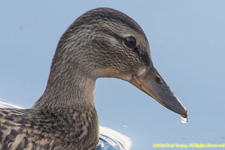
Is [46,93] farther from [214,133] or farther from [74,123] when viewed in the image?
[214,133]

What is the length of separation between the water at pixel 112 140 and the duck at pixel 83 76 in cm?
38

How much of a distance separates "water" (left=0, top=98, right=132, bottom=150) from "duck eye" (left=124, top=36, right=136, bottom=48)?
1.13 metres

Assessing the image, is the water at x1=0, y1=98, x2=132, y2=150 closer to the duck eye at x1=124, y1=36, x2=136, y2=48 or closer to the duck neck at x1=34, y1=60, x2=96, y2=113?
the duck neck at x1=34, y1=60, x2=96, y2=113

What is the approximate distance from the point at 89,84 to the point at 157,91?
61cm

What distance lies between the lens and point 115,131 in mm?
5801

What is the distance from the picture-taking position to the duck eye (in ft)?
16.0

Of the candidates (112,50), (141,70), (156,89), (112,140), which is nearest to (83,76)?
(112,50)

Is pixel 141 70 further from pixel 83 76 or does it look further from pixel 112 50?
pixel 83 76

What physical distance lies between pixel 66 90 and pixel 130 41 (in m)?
0.73

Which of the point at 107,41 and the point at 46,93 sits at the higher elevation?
the point at 107,41

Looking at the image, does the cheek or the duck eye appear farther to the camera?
the cheek

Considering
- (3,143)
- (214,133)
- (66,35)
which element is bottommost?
(3,143)

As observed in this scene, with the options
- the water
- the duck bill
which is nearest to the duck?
the duck bill

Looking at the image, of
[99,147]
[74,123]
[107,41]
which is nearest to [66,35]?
[107,41]
